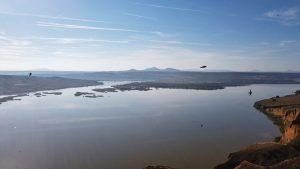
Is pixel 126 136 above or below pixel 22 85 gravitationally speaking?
below

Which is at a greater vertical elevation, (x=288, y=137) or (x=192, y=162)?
(x=288, y=137)

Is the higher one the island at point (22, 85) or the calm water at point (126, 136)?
the island at point (22, 85)

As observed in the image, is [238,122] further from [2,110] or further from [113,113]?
[2,110]

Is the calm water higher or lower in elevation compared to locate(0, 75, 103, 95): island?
lower

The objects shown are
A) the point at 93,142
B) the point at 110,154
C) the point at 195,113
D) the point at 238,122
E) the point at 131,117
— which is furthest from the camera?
the point at 195,113

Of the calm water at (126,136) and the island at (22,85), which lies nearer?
the calm water at (126,136)

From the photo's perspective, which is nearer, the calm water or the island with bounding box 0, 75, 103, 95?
the calm water

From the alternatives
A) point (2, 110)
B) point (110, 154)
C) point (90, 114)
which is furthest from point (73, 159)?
point (2, 110)

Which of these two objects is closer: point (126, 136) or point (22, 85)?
point (126, 136)
